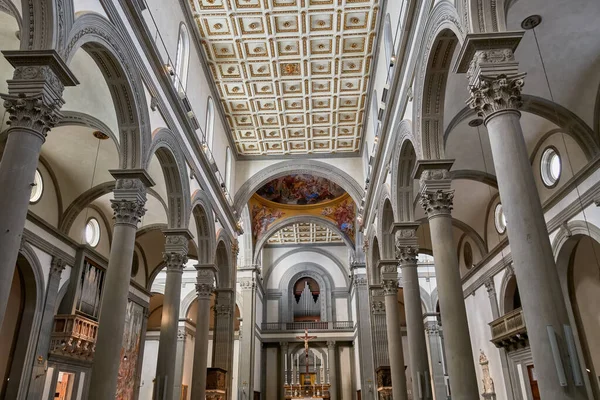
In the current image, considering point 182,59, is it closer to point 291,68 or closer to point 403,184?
point 291,68

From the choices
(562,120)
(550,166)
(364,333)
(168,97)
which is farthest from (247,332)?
(562,120)

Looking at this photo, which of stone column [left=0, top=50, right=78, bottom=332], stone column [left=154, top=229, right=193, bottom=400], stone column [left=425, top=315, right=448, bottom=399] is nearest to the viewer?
stone column [left=0, top=50, right=78, bottom=332]

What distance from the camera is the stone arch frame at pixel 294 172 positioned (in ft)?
68.7

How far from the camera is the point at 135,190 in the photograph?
10.3 m

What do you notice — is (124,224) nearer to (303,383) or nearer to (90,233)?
(90,233)

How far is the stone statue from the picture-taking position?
57.7ft

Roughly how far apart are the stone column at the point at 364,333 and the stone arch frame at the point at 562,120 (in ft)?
34.7

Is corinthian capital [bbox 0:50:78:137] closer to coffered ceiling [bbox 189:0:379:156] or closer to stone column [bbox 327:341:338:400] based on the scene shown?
coffered ceiling [bbox 189:0:379:156]

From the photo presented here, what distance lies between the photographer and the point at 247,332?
2484 centimetres

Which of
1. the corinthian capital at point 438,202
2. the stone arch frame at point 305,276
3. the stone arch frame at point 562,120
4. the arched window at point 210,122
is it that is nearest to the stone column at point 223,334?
the arched window at point 210,122

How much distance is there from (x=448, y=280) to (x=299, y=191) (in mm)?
17513

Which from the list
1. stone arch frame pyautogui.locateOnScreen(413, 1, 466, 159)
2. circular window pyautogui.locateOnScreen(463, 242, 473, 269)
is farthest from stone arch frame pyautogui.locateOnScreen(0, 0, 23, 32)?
circular window pyautogui.locateOnScreen(463, 242, 473, 269)

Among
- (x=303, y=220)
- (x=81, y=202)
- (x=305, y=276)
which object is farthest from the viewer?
(x=305, y=276)

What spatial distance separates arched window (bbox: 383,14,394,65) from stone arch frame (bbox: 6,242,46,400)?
11.0m
